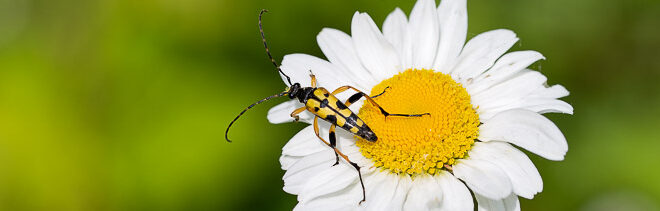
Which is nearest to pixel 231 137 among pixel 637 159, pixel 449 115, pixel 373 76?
pixel 373 76

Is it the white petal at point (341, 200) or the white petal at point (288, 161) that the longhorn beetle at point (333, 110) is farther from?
the white petal at point (288, 161)

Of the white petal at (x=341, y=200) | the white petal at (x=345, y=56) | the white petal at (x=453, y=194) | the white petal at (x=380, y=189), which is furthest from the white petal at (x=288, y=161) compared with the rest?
the white petal at (x=453, y=194)

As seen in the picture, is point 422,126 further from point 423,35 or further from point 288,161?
point 288,161

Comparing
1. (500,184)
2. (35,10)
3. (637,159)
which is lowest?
(637,159)

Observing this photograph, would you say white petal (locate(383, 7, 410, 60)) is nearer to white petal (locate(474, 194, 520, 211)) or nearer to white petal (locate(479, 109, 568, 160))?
white petal (locate(479, 109, 568, 160))

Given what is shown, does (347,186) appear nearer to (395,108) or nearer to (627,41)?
(395,108)

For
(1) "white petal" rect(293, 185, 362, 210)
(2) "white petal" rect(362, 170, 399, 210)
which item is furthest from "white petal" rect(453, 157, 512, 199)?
(1) "white petal" rect(293, 185, 362, 210)

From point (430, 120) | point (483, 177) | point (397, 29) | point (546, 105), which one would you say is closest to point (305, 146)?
point (430, 120)
